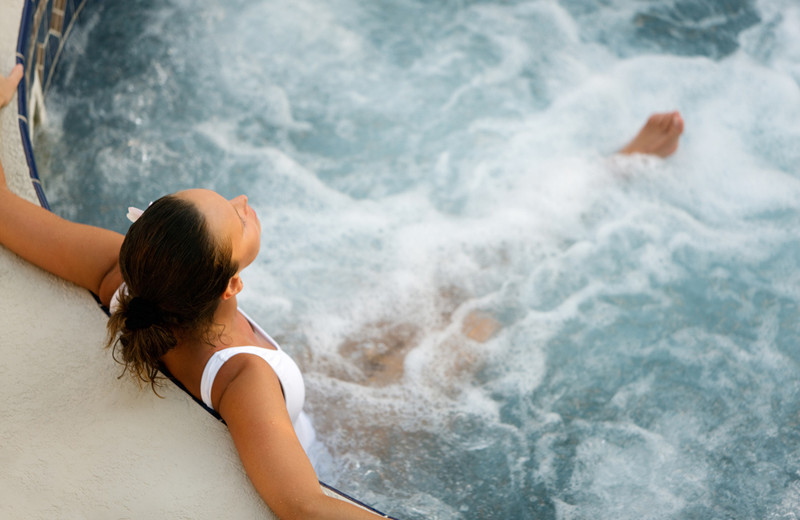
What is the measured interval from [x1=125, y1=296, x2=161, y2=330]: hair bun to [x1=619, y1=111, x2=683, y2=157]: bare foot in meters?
2.15

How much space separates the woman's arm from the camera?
48.8 inches

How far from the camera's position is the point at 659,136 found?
2.84 meters

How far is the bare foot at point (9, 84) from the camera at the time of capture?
1903 millimetres

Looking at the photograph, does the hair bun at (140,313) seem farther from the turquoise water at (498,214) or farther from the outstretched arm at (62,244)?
the turquoise water at (498,214)

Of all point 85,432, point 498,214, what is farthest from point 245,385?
point 498,214

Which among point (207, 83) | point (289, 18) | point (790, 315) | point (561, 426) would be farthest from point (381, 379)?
point (289, 18)

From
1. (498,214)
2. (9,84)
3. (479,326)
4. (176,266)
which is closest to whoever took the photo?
(176,266)

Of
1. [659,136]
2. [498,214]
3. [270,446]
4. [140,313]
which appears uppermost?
[140,313]

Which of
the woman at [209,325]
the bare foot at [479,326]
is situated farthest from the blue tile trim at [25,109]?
the bare foot at [479,326]

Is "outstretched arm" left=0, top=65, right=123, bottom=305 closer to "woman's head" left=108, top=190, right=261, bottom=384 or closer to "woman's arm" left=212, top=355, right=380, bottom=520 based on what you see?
"woman's head" left=108, top=190, right=261, bottom=384

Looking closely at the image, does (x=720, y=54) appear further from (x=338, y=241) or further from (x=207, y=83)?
(x=207, y=83)

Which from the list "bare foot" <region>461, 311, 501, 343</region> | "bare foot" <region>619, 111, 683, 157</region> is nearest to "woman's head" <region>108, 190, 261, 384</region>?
"bare foot" <region>461, 311, 501, 343</region>

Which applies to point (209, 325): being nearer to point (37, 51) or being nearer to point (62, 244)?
point (62, 244)

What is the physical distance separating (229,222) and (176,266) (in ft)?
0.41
